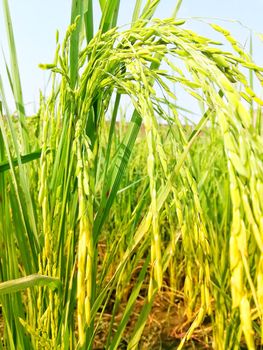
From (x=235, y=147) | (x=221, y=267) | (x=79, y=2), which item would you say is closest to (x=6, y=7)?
(x=79, y=2)

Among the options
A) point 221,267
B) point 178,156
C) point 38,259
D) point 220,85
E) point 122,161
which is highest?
point 220,85

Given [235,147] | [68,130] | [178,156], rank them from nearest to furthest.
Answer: [235,147], [178,156], [68,130]

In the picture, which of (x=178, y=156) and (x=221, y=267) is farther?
(x=221, y=267)

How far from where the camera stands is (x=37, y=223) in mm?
1044

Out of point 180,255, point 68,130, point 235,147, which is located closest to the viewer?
point 235,147

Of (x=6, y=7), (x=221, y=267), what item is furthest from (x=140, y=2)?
(x=221, y=267)

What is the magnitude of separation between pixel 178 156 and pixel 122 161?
12.1 inches

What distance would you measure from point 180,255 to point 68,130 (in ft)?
4.52

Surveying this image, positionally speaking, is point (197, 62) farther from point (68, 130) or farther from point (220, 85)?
point (68, 130)

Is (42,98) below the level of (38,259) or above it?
above

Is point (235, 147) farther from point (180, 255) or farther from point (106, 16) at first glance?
point (180, 255)

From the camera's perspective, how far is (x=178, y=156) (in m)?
0.69

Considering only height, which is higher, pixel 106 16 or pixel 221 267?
pixel 106 16

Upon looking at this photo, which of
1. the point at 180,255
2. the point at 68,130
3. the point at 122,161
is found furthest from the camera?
the point at 180,255
